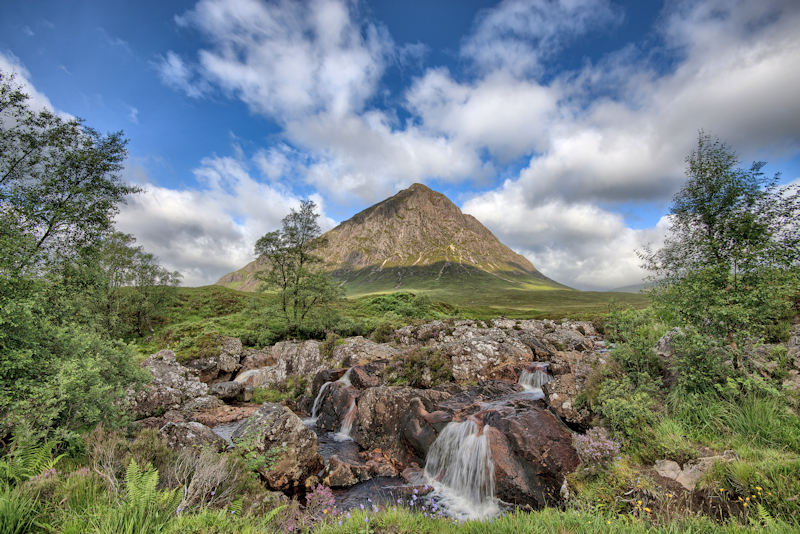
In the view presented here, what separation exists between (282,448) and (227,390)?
42.5ft

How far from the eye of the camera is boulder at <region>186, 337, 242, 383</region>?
23.2 metres

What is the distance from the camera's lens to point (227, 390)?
808 inches

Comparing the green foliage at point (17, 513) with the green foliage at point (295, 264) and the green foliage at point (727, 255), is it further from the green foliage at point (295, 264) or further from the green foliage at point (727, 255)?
the green foliage at point (295, 264)

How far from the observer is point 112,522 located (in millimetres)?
3715

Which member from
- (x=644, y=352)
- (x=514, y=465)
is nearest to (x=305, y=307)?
(x=514, y=465)

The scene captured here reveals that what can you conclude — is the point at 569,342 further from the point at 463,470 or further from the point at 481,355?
the point at 463,470

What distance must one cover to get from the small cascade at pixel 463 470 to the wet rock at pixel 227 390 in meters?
15.5

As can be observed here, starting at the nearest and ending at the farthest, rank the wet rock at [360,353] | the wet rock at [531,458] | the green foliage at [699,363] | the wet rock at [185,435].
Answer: the green foliage at [699,363] < the wet rock at [531,458] < the wet rock at [185,435] < the wet rock at [360,353]

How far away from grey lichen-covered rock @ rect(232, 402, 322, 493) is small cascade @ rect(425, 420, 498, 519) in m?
4.68

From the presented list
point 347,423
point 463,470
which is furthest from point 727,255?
point 347,423

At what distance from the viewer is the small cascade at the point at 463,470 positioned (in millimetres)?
A: 9741

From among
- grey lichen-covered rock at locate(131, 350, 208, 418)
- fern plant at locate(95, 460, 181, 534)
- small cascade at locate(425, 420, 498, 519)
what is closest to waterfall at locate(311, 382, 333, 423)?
grey lichen-covered rock at locate(131, 350, 208, 418)

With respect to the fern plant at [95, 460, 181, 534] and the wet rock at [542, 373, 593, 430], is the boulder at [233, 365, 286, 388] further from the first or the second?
the fern plant at [95, 460, 181, 534]

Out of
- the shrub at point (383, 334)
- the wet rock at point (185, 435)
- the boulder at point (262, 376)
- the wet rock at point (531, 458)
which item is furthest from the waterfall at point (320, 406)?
the shrub at point (383, 334)
